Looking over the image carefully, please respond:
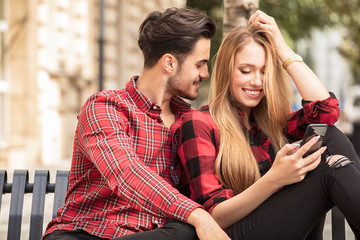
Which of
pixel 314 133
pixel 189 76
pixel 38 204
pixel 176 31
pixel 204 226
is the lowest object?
pixel 38 204

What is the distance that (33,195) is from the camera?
357 centimetres

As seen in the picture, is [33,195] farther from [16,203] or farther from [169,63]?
[169,63]

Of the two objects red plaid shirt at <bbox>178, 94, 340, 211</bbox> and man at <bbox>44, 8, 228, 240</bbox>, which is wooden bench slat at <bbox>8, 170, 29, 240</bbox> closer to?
man at <bbox>44, 8, 228, 240</bbox>

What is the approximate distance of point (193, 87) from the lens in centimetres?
345

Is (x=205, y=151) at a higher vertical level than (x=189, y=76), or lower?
lower

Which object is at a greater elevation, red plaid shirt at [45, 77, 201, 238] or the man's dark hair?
the man's dark hair

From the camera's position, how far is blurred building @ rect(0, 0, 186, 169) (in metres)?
10.8

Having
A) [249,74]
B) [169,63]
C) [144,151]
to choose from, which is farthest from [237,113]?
[144,151]

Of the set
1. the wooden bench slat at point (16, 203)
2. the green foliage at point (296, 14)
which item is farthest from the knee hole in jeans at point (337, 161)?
the green foliage at point (296, 14)

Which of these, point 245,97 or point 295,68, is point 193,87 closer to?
point 245,97

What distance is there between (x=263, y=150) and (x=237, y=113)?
245 millimetres

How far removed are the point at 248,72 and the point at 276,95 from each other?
0.20 meters

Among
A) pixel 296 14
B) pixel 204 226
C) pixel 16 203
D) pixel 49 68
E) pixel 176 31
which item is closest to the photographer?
pixel 204 226

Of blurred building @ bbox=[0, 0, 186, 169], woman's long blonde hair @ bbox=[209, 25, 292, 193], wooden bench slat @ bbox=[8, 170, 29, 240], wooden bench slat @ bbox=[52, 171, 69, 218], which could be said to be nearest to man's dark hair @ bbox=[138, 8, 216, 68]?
woman's long blonde hair @ bbox=[209, 25, 292, 193]
